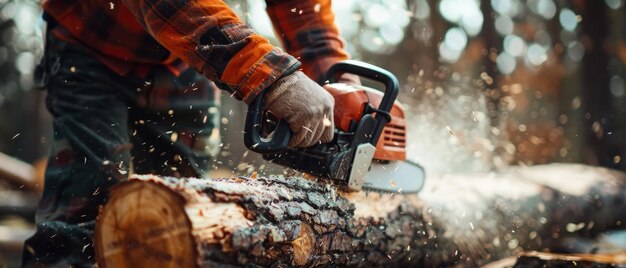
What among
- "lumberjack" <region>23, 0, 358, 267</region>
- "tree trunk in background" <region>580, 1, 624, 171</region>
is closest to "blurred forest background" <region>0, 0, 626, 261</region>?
"tree trunk in background" <region>580, 1, 624, 171</region>

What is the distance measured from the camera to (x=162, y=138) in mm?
2646

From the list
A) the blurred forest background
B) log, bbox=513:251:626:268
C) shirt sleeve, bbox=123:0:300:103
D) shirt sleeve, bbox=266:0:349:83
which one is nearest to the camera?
shirt sleeve, bbox=123:0:300:103

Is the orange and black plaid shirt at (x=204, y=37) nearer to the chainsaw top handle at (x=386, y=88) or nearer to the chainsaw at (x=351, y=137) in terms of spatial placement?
the chainsaw at (x=351, y=137)

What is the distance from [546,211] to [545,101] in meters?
14.2

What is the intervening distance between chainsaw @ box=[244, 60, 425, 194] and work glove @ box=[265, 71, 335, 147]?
0.12 feet

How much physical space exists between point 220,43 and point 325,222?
794 millimetres

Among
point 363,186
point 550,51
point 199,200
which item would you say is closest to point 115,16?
point 199,200

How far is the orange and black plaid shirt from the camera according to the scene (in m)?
1.88

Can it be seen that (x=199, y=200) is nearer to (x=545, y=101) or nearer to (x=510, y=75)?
(x=510, y=75)

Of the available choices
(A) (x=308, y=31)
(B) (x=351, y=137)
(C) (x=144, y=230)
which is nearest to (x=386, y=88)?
(B) (x=351, y=137)

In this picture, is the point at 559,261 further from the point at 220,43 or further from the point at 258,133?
the point at 220,43

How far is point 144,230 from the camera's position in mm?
1567

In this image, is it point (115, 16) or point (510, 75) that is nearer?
point (115, 16)

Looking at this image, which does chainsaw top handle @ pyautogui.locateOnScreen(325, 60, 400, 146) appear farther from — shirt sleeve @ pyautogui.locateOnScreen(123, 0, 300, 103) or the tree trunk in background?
the tree trunk in background
